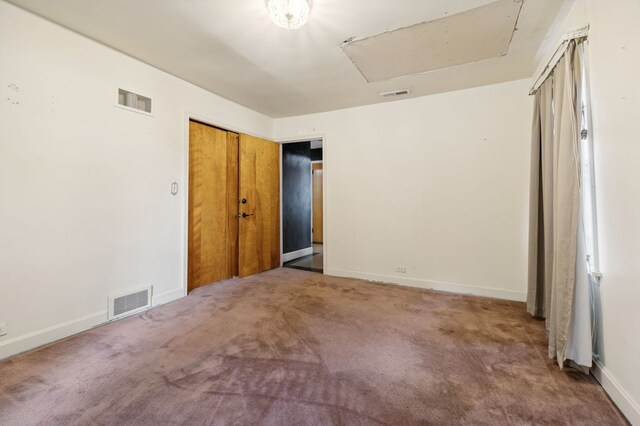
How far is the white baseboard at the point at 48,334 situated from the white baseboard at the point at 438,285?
9.22 feet

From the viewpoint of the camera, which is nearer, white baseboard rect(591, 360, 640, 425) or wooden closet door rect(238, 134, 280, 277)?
white baseboard rect(591, 360, 640, 425)

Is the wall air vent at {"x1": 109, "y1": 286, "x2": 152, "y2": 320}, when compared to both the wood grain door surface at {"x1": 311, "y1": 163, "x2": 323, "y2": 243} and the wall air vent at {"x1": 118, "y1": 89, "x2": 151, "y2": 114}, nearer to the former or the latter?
the wall air vent at {"x1": 118, "y1": 89, "x2": 151, "y2": 114}

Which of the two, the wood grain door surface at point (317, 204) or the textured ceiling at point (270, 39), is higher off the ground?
the textured ceiling at point (270, 39)

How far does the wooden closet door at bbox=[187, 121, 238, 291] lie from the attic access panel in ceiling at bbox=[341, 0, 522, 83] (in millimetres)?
2119

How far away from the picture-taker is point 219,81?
3141 millimetres

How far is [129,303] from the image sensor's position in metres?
2.62

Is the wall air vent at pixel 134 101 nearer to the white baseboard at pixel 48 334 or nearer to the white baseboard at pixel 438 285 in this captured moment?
the white baseboard at pixel 48 334

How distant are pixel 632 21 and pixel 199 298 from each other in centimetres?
405

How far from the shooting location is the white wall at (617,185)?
1325 mm

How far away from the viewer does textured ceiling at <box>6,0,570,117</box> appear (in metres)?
1.92

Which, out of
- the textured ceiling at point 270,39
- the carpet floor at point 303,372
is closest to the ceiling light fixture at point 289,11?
the textured ceiling at point 270,39

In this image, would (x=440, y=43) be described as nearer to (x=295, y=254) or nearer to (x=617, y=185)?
(x=617, y=185)

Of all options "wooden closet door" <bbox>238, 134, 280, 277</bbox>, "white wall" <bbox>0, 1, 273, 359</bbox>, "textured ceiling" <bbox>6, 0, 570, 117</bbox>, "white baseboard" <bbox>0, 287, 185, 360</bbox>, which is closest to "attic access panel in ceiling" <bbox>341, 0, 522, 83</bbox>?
"textured ceiling" <bbox>6, 0, 570, 117</bbox>

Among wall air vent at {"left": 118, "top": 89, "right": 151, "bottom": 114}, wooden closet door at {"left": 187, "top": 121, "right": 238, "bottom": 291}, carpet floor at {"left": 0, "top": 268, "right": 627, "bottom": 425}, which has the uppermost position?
wall air vent at {"left": 118, "top": 89, "right": 151, "bottom": 114}
